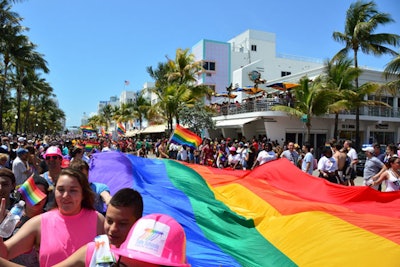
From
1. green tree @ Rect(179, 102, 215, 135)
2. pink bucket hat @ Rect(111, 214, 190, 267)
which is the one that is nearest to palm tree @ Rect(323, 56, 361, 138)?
green tree @ Rect(179, 102, 215, 135)

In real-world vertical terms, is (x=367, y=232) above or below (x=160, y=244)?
below

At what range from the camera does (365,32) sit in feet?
76.9

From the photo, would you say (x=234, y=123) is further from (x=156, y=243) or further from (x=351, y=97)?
(x=156, y=243)

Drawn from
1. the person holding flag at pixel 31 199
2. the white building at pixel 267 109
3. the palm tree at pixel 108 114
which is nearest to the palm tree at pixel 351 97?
the white building at pixel 267 109

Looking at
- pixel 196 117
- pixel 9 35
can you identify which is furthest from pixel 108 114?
pixel 196 117

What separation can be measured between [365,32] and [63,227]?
25349mm

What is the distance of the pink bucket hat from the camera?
1479 mm

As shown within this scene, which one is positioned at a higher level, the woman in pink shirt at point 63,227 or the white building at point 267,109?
the white building at point 267,109

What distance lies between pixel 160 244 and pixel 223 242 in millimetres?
3514

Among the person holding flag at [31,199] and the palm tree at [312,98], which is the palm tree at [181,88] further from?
the person holding flag at [31,199]

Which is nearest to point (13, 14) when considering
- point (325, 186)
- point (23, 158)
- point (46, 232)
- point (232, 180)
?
point (23, 158)

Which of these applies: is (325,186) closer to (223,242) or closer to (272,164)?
(272,164)

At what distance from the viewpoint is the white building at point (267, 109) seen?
89.3 feet

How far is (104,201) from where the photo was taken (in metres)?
3.53
